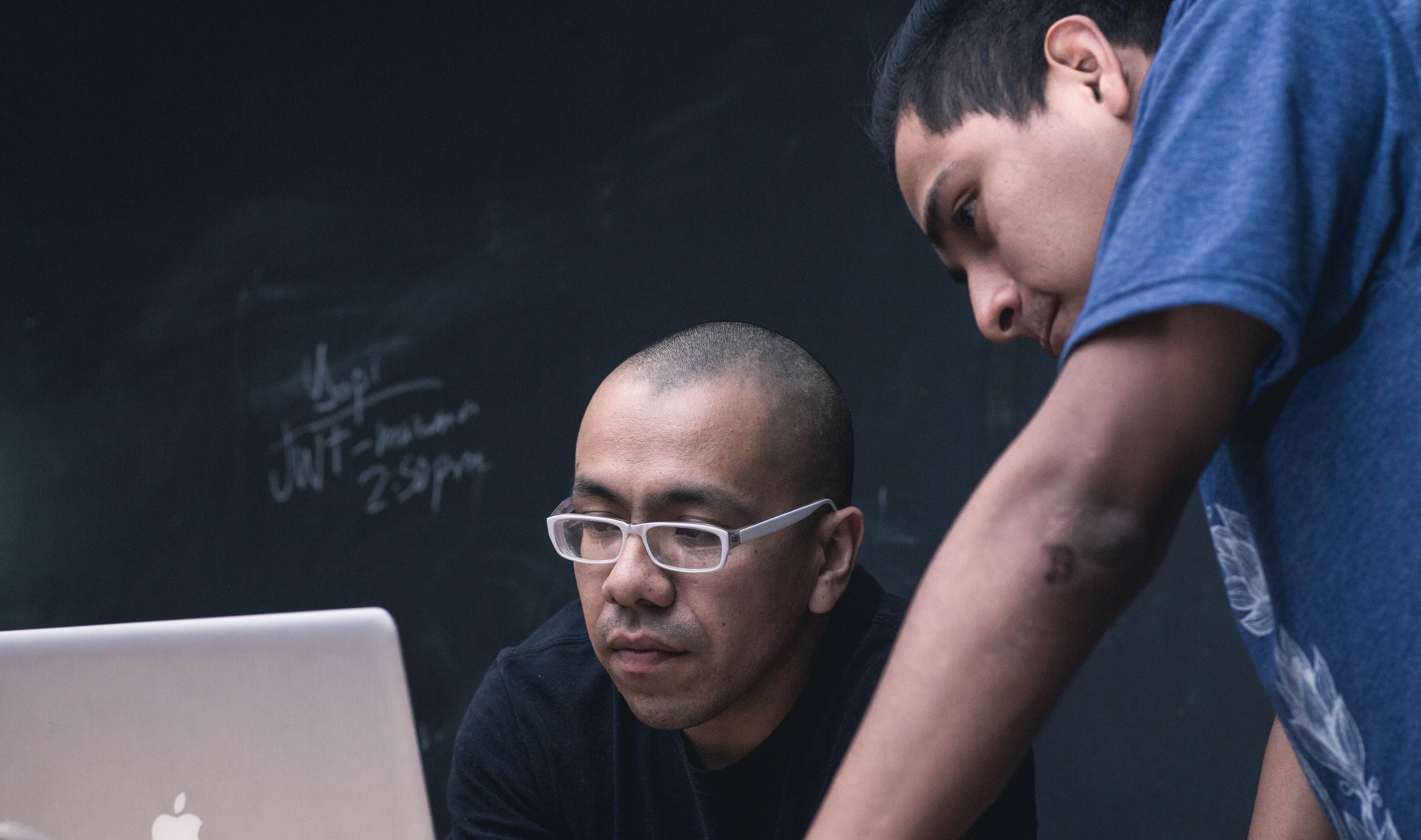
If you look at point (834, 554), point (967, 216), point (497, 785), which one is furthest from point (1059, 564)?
point (497, 785)

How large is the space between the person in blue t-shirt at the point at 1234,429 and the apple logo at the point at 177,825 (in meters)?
0.63

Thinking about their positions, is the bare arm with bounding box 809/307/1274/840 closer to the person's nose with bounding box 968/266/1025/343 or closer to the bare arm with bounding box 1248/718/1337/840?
the person's nose with bounding box 968/266/1025/343

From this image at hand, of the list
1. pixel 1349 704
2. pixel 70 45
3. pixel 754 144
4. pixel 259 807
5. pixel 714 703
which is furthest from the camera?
pixel 754 144

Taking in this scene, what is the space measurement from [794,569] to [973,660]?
88 centimetres

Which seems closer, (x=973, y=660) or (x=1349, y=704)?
(x=973, y=660)

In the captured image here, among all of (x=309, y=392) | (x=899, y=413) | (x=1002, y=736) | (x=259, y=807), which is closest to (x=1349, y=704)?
(x=1002, y=736)

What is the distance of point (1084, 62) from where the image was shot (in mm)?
665

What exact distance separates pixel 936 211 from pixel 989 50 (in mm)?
112

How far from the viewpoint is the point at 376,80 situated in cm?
242

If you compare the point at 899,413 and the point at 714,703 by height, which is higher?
the point at 714,703

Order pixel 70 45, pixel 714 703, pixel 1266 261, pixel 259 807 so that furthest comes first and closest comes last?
1. pixel 70 45
2. pixel 714 703
3. pixel 259 807
4. pixel 1266 261

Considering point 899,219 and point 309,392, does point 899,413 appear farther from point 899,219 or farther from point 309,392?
point 309,392

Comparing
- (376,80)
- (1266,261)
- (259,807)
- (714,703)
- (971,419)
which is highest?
(376,80)

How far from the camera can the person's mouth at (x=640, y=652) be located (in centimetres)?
124
